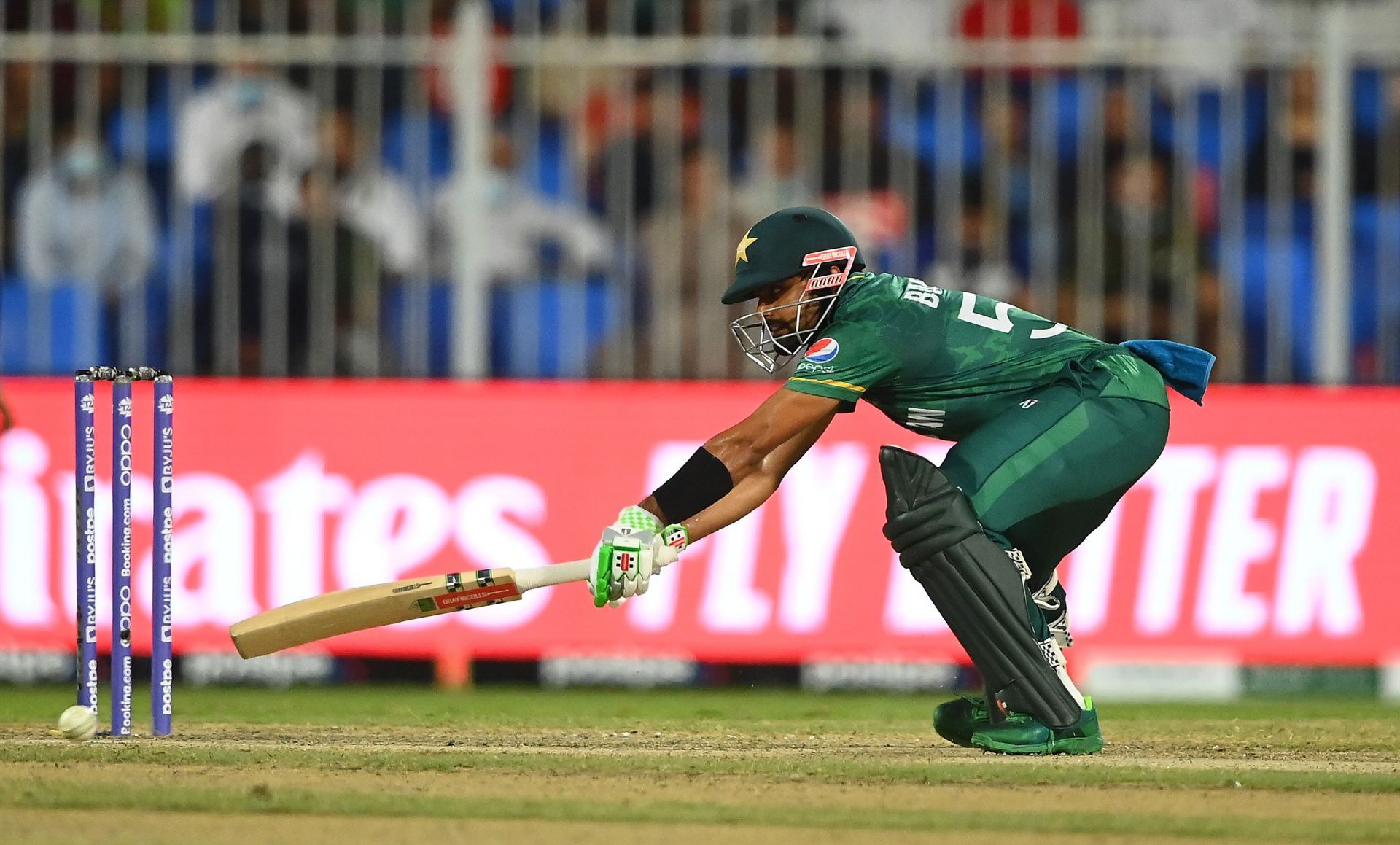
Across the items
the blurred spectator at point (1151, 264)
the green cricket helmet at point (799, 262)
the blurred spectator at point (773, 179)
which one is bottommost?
the green cricket helmet at point (799, 262)

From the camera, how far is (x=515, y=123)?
1072 centimetres

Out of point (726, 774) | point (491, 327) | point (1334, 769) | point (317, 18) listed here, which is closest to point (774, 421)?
point (726, 774)

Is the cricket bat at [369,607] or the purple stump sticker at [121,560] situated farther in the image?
the purple stump sticker at [121,560]

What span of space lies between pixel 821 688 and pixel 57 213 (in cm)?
467

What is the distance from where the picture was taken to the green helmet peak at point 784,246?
6852 millimetres

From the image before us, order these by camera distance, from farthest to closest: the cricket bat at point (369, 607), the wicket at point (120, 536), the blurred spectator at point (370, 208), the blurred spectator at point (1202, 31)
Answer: the blurred spectator at point (370, 208)
the blurred spectator at point (1202, 31)
the wicket at point (120, 536)
the cricket bat at point (369, 607)

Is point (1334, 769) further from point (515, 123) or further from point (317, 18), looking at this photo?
point (317, 18)

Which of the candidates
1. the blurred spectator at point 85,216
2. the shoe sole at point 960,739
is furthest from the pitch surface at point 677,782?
the blurred spectator at point 85,216

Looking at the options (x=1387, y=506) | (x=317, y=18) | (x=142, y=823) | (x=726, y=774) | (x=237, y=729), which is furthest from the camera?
(x=317, y=18)

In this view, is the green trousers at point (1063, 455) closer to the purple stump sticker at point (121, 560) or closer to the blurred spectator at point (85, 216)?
the purple stump sticker at point (121, 560)

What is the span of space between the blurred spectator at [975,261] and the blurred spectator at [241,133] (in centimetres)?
337

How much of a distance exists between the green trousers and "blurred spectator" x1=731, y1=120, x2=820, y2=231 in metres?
3.86

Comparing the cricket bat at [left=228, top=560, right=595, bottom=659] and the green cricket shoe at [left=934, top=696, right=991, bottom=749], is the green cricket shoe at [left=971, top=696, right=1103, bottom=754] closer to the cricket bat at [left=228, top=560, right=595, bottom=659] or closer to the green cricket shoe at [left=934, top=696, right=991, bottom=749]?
the green cricket shoe at [left=934, top=696, right=991, bottom=749]

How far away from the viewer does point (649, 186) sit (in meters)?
10.7
